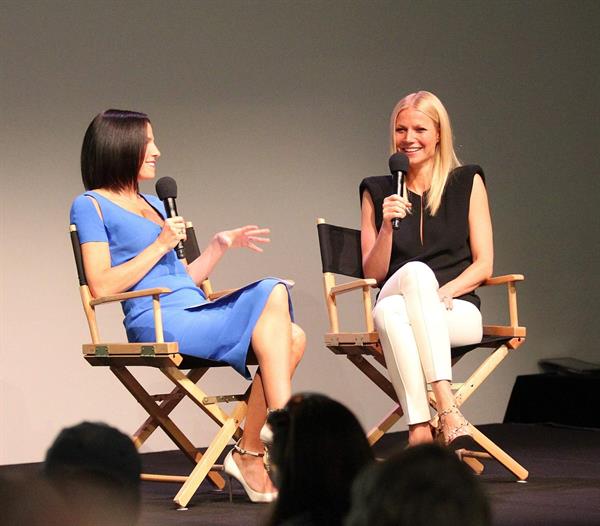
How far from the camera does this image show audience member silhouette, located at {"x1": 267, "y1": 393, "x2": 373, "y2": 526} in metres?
1.45

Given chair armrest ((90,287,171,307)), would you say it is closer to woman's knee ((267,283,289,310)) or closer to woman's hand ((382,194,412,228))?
woman's knee ((267,283,289,310))

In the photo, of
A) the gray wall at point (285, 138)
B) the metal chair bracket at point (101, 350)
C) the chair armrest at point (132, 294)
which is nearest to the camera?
the chair armrest at point (132, 294)

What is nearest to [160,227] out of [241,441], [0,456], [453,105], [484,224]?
[241,441]

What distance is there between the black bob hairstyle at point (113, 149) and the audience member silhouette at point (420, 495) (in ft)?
8.52

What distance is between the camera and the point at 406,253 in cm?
410

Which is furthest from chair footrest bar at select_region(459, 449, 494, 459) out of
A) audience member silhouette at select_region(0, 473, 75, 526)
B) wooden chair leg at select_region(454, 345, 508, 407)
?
audience member silhouette at select_region(0, 473, 75, 526)

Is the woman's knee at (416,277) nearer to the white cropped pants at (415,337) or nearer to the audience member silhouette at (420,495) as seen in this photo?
the white cropped pants at (415,337)

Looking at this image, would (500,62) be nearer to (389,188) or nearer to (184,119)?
(184,119)

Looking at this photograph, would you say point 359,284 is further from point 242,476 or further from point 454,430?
point 242,476

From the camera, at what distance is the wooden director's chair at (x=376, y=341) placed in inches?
148

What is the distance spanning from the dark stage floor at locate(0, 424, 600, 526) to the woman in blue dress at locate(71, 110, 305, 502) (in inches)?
9.0

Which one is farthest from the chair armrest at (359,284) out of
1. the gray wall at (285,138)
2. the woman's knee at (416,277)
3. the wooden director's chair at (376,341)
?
the gray wall at (285,138)

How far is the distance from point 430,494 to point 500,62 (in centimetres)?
521

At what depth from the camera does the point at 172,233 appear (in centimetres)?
355
